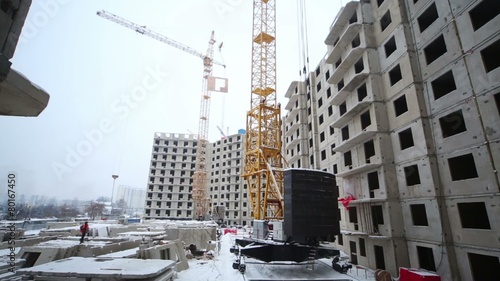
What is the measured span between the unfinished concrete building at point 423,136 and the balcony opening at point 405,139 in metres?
0.08

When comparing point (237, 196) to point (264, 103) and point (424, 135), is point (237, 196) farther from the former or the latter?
point (424, 135)

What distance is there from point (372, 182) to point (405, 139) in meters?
4.39

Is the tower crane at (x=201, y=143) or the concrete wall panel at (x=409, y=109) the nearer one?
the concrete wall panel at (x=409, y=109)

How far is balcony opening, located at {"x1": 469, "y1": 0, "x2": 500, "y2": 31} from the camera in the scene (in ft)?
42.9

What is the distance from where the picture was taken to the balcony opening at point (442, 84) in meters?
15.1

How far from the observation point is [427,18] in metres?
16.9

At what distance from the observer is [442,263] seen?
13.3m

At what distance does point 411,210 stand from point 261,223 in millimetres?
10571

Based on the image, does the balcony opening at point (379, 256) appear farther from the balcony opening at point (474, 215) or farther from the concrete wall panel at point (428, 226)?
the balcony opening at point (474, 215)

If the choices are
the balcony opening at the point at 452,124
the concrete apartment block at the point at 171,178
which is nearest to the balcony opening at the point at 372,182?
the balcony opening at the point at 452,124

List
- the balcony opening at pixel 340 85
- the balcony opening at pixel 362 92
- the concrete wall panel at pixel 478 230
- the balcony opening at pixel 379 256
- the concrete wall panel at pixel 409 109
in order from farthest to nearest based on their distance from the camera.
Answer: the balcony opening at pixel 340 85 → the balcony opening at pixel 362 92 → the balcony opening at pixel 379 256 → the concrete wall panel at pixel 409 109 → the concrete wall panel at pixel 478 230

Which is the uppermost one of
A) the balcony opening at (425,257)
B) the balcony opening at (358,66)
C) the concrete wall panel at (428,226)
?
the balcony opening at (358,66)

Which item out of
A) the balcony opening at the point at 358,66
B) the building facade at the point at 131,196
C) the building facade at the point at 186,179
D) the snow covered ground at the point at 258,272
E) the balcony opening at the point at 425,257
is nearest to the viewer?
the snow covered ground at the point at 258,272

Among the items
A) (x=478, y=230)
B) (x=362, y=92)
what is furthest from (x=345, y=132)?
(x=478, y=230)
